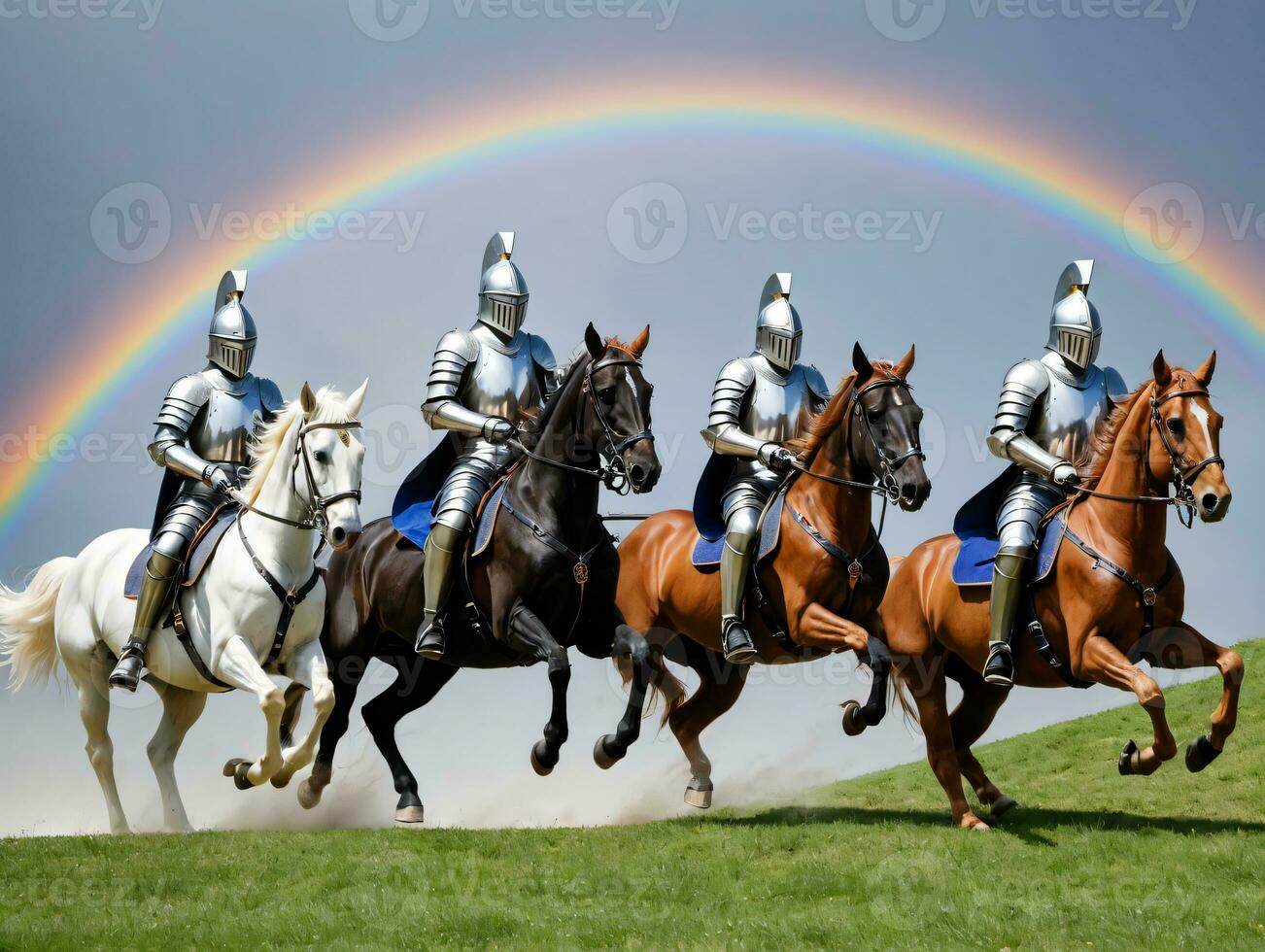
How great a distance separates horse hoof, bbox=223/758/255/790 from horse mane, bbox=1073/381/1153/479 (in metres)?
8.36

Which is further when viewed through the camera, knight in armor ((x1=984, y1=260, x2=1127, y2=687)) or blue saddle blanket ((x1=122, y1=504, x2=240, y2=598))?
blue saddle blanket ((x1=122, y1=504, x2=240, y2=598))

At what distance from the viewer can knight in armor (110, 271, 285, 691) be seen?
16.6 m

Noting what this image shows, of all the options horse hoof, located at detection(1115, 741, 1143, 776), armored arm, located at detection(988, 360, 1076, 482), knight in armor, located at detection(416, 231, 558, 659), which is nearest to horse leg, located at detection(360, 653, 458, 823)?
knight in armor, located at detection(416, 231, 558, 659)

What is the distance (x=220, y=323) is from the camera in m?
17.8

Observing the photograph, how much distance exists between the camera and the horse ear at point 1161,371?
14.5 m

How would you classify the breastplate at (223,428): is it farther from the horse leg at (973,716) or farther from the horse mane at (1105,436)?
the horse mane at (1105,436)

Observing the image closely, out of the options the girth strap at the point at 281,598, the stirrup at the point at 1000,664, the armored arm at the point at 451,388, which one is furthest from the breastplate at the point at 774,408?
the girth strap at the point at 281,598

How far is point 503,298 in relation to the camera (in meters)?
17.4

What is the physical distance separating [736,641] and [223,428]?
5.78 meters

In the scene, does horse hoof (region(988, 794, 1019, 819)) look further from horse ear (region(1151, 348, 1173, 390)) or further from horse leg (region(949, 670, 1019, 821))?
horse ear (region(1151, 348, 1173, 390))

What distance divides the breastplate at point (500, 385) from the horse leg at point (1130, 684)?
238 inches

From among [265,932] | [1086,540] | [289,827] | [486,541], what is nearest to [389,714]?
[289,827]

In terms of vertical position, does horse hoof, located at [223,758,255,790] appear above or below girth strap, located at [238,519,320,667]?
below

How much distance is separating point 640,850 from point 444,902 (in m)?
2.32
